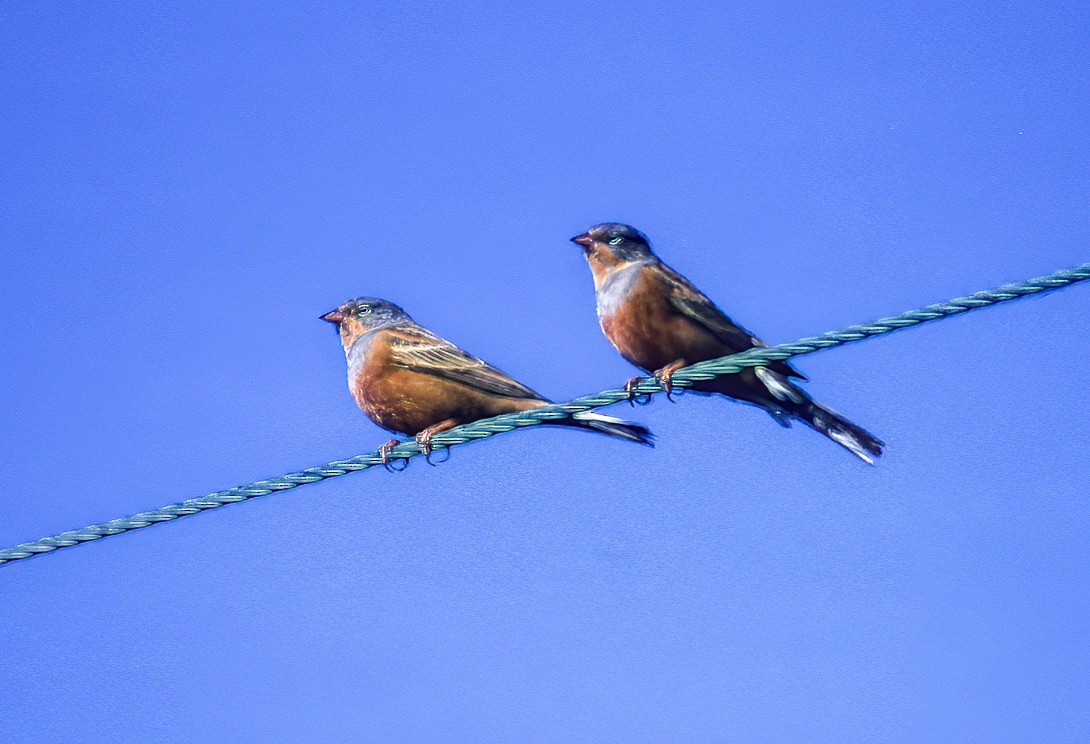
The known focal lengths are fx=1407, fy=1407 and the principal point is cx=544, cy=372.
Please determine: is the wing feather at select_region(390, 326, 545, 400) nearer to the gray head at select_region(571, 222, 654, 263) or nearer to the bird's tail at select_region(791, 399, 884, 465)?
the gray head at select_region(571, 222, 654, 263)

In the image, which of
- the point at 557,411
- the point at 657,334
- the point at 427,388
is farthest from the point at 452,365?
the point at 557,411

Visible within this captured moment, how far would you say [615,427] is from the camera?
753 centimetres

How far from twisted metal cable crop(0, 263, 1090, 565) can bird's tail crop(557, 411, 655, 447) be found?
89 cm

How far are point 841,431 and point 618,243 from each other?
5.96ft

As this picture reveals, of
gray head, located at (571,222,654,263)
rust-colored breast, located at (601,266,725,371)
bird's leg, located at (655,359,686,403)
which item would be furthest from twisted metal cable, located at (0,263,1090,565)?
gray head, located at (571,222,654,263)

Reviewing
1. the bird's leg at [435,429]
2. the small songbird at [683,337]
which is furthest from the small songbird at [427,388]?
the small songbird at [683,337]

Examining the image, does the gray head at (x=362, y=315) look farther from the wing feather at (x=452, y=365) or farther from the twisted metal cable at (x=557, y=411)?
the twisted metal cable at (x=557, y=411)

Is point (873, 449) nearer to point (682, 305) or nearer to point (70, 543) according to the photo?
point (682, 305)

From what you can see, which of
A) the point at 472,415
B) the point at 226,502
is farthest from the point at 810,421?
the point at 226,502

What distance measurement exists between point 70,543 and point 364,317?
324 centimetres

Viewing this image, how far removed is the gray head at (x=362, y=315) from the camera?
29.1ft

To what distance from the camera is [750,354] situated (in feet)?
19.4

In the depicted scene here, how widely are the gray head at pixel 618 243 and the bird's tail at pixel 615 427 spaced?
4.14ft

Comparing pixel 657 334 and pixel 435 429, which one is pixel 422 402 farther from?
pixel 657 334
